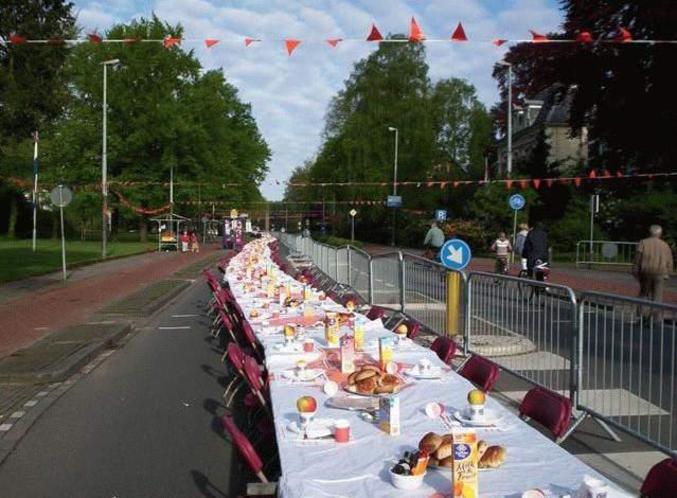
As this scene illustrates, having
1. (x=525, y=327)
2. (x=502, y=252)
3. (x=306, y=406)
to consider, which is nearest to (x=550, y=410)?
(x=306, y=406)

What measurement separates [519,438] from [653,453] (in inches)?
97.2

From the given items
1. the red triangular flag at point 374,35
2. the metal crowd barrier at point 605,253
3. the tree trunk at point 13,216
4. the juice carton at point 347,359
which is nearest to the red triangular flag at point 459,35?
the red triangular flag at point 374,35

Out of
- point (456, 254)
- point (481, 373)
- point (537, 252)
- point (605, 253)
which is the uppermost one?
point (456, 254)

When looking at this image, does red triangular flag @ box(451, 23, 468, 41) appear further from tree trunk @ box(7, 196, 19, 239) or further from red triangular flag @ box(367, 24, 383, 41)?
tree trunk @ box(7, 196, 19, 239)

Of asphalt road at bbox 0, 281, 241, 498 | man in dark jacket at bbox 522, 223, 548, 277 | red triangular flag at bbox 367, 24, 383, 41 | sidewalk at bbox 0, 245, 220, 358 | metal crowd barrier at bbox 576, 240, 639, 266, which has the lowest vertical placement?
sidewalk at bbox 0, 245, 220, 358

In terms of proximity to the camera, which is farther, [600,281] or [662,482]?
[600,281]

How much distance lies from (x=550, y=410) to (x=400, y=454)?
4.94 feet

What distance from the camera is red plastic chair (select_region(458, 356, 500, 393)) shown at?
6248 millimetres

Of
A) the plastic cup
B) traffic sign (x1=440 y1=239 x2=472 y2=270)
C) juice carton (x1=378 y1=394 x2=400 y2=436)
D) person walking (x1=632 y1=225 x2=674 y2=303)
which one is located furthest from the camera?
person walking (x1=632 y1=225 x2=674 y2=303)

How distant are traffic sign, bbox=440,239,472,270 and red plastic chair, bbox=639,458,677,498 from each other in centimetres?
867

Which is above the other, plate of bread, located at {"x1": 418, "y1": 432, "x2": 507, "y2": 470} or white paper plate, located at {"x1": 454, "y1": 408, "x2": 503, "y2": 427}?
plate of bread, located at {"x1": 418, "y1": 432, "x2": 507, "y2": 470}

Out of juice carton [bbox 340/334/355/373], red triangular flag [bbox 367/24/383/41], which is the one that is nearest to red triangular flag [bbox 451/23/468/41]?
red triangular flag [bbox 367/24/383/41]

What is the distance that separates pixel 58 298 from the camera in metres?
21.2

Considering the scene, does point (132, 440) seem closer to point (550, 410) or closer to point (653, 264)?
point (550, 410)
